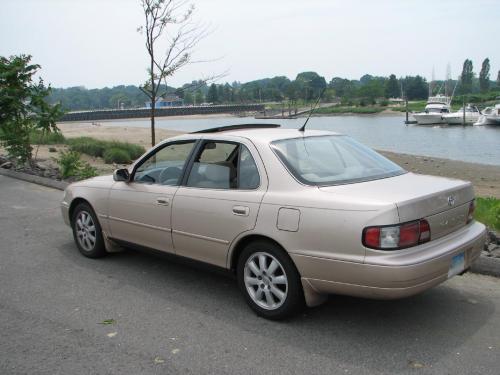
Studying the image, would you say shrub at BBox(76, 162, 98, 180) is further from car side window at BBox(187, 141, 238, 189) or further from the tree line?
the tree line

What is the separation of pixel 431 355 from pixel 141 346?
2.06m

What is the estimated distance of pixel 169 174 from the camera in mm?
5430

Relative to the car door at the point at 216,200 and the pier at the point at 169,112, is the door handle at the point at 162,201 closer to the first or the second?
the car door at the point at 216,200

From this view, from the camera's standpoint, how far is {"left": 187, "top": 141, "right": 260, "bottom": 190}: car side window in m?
4.70

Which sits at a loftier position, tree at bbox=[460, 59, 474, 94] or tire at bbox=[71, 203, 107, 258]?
tree at bbox=[460, 59, 474, 94]

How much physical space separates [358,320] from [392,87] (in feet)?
490

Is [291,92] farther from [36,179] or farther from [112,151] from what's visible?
[36,179]

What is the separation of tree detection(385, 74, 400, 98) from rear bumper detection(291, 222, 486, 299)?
144083 millimetres

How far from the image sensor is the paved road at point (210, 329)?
12.3 feet

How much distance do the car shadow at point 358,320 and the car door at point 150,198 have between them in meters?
0.37

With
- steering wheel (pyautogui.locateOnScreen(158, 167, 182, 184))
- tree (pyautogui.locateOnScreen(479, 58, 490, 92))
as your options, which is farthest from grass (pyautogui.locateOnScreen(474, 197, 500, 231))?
tree (pyautogui.locateOnScreen(479, 58, 490, 92))

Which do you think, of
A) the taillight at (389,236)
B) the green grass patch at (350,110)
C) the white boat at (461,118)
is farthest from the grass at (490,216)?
the green grass patch at (350,110)

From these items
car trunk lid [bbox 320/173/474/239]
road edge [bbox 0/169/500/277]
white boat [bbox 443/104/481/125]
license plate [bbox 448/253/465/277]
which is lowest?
white boat [bbox 443/104/481/125]

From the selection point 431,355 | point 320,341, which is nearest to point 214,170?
point 320,341
